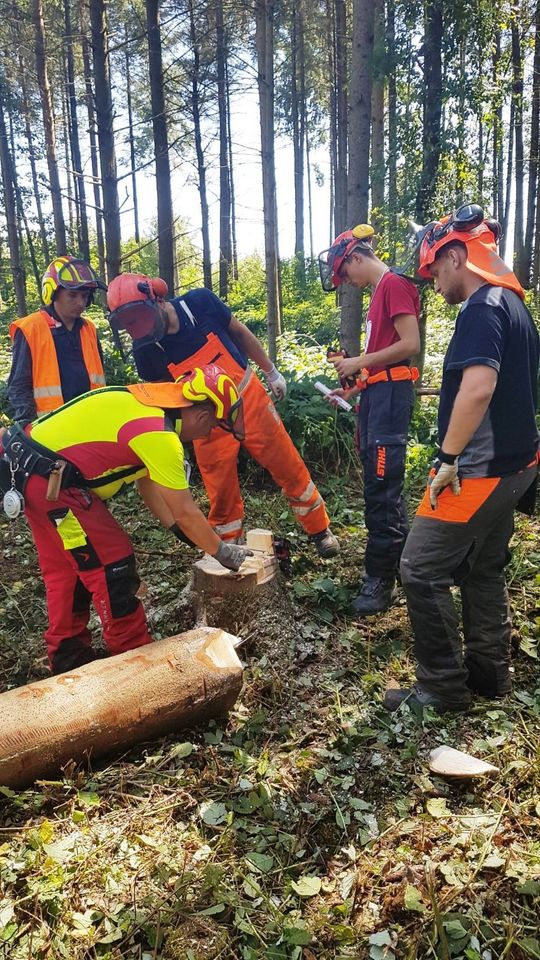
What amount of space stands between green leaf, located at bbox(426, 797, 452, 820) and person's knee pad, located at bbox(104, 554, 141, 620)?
1.59 metres

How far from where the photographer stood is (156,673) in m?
2.65

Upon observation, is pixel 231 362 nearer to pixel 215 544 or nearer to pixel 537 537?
pixel 215 544

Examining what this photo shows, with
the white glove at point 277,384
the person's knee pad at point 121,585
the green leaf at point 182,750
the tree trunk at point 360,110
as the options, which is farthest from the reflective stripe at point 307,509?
the tree trunk at point 360,110

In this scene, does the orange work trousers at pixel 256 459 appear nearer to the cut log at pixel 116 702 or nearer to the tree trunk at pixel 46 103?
the cut log at pixel 116 702

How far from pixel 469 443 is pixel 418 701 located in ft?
3.95

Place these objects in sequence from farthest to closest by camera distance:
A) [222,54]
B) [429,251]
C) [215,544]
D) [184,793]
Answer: [222,54] < [215,544] < [429,251] < [184,793]

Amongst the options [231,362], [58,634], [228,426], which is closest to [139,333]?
[231,362]

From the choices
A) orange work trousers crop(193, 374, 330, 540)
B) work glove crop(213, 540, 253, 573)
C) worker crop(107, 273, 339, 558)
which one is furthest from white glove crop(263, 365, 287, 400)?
work glove crop(213, 540, 253, 573)

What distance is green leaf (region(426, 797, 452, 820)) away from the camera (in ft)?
7.47

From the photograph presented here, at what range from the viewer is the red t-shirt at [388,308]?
3422 millimetres

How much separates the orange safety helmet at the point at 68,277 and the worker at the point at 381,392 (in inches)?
60.4

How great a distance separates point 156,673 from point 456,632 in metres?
1.33

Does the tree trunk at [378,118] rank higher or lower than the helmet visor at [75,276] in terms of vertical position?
higher

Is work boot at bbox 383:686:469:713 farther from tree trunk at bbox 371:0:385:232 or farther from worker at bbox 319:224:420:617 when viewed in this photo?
tree trunk at bbox 371:0:385:232
